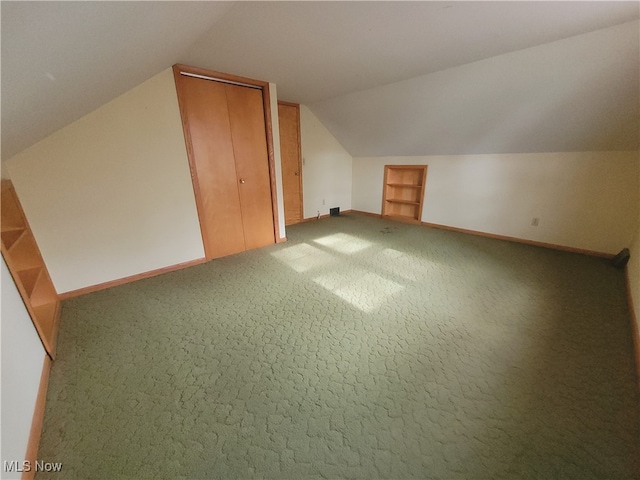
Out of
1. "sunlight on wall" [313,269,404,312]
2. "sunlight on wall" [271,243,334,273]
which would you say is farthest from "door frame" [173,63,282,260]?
"sunlight on wall" [313,269,404,312]

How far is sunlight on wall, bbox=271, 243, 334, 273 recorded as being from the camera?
2.74 m

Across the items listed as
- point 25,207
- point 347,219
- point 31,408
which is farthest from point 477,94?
point 25,207

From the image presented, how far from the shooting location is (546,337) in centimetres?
159

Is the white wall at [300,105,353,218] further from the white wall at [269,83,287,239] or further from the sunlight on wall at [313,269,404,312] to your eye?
the sunlight on wall at [313,269,404,312]

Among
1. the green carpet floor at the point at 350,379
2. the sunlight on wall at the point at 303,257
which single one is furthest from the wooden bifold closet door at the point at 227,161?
the green carpet floor at the point at 350,379

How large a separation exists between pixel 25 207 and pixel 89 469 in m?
2.06

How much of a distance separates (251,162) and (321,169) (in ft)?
Result: 5.99

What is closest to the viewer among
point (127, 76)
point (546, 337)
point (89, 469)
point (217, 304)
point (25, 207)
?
point (89, 469)

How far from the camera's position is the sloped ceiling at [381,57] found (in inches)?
37.8

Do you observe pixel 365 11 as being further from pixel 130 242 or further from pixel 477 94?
pixel 130 242

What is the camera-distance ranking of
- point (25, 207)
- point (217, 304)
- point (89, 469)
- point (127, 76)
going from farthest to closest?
point (217, 304)
point (25, 207)
point (127, 76)
point (89, 469)

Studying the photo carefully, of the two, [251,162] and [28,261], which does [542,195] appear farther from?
[28,261]

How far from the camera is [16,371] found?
3.45 feet

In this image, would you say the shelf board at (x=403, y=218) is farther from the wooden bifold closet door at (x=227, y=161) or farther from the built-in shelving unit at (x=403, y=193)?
the wooden bifold closet door at (x=227, y=161)
